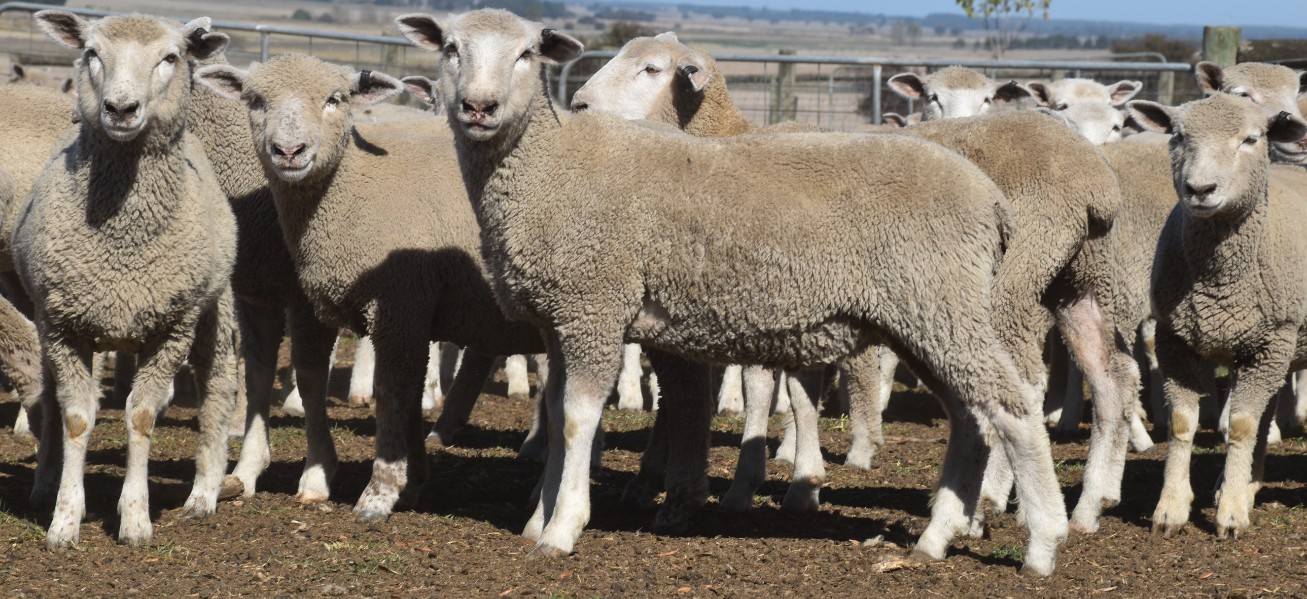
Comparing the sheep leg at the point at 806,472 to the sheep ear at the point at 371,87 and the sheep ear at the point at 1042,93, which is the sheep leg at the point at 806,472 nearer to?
the sheep ear at the point at 371,87

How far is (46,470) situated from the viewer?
6789 mm

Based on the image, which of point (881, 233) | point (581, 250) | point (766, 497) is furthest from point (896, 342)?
point (766, 497)

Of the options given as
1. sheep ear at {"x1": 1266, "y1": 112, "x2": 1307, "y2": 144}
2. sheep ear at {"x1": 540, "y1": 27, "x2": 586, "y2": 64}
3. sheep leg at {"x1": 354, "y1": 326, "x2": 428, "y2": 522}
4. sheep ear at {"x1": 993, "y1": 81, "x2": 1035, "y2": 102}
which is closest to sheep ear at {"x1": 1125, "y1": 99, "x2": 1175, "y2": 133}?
sheep ear at {"x1": 1266, "y1": 112, "x2": 1307, "y2": 144}

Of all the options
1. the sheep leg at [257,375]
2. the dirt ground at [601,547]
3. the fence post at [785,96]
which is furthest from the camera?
the fence post at [785,96]

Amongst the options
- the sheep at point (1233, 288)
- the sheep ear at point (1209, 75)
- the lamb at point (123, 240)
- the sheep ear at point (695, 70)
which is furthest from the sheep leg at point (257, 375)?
the sheep ear at point (1209, 75)

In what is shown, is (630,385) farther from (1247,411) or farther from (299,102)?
(1247,411)

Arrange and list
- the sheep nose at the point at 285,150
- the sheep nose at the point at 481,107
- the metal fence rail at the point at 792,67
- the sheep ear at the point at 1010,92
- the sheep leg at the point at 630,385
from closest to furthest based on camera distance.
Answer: the sheep nose at the point at 481,107, the sheep nose at the point at 285,150, the sheep leg at the point at 630,385, the sheep ear at the point at 1010,92, the metal fence rail at the point at 792,67

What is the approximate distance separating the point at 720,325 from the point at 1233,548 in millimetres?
2466

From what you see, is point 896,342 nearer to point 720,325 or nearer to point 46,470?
point 720,325

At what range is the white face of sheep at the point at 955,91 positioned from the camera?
1047cm

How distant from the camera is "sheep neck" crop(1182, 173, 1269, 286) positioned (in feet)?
21.8

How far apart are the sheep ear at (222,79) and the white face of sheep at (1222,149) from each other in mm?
4206

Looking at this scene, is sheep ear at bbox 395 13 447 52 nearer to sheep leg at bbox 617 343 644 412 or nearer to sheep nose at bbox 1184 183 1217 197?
sheep nose at bbox 1184 183 1217 197

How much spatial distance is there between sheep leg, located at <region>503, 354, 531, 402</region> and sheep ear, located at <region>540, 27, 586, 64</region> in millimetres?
4800
